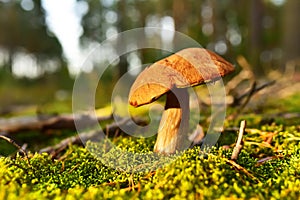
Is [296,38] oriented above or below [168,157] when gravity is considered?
above

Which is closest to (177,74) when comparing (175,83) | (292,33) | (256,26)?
(175,83)

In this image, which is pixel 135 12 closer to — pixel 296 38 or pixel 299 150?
pixel 296 38

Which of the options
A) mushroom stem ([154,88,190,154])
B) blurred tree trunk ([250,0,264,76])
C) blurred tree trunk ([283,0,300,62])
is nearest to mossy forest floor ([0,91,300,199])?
mushroom stem ([154,88,190,154])

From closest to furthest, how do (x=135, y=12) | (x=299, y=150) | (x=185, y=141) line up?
(x=299, y=150), (x=185, y=141), (x=135, y=12)

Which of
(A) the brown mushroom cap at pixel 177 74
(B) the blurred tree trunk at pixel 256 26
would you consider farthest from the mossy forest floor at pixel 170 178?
(B) the blurred tree trunk at pixel 256 26

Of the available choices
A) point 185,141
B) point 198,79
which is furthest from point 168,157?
point 198,79

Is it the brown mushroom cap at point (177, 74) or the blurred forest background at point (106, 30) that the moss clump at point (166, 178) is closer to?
the brown mushroom cap at point (177, 74)
